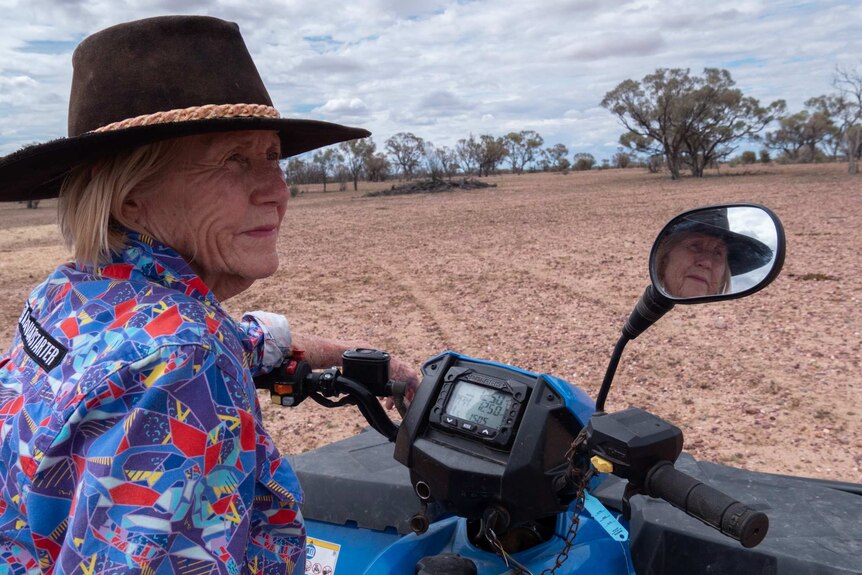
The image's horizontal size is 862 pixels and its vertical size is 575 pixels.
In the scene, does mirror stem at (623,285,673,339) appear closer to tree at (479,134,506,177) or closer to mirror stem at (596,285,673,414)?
mirror stem at (596,285,673,414)

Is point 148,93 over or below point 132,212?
over

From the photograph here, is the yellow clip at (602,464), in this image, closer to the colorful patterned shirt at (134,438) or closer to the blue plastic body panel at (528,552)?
the blue plastic body panel at (528,552)

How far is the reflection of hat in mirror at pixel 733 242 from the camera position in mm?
1532

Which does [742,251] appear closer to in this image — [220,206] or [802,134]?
[220,206]

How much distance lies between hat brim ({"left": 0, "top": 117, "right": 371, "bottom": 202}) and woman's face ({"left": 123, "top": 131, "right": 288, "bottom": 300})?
0.08 meters

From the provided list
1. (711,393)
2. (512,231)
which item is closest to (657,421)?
(711,393)

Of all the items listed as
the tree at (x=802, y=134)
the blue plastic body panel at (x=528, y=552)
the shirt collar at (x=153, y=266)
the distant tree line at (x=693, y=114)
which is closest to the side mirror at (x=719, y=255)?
the blue plastic body panel at (x=528, y=552)

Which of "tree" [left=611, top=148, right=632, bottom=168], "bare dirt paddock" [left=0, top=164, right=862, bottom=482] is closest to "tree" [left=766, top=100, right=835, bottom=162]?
"tree" [left=611, top=148, right=632, bottom=168]

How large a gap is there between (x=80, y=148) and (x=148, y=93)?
0.54 ft

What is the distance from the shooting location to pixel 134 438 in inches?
41.9

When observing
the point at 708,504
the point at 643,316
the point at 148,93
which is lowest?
the point at 708,504

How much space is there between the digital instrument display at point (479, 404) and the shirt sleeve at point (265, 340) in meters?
0.67

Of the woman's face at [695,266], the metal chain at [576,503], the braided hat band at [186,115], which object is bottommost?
the metal chain at [576,503]

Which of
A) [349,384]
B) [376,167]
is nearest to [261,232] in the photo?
[349,384]
